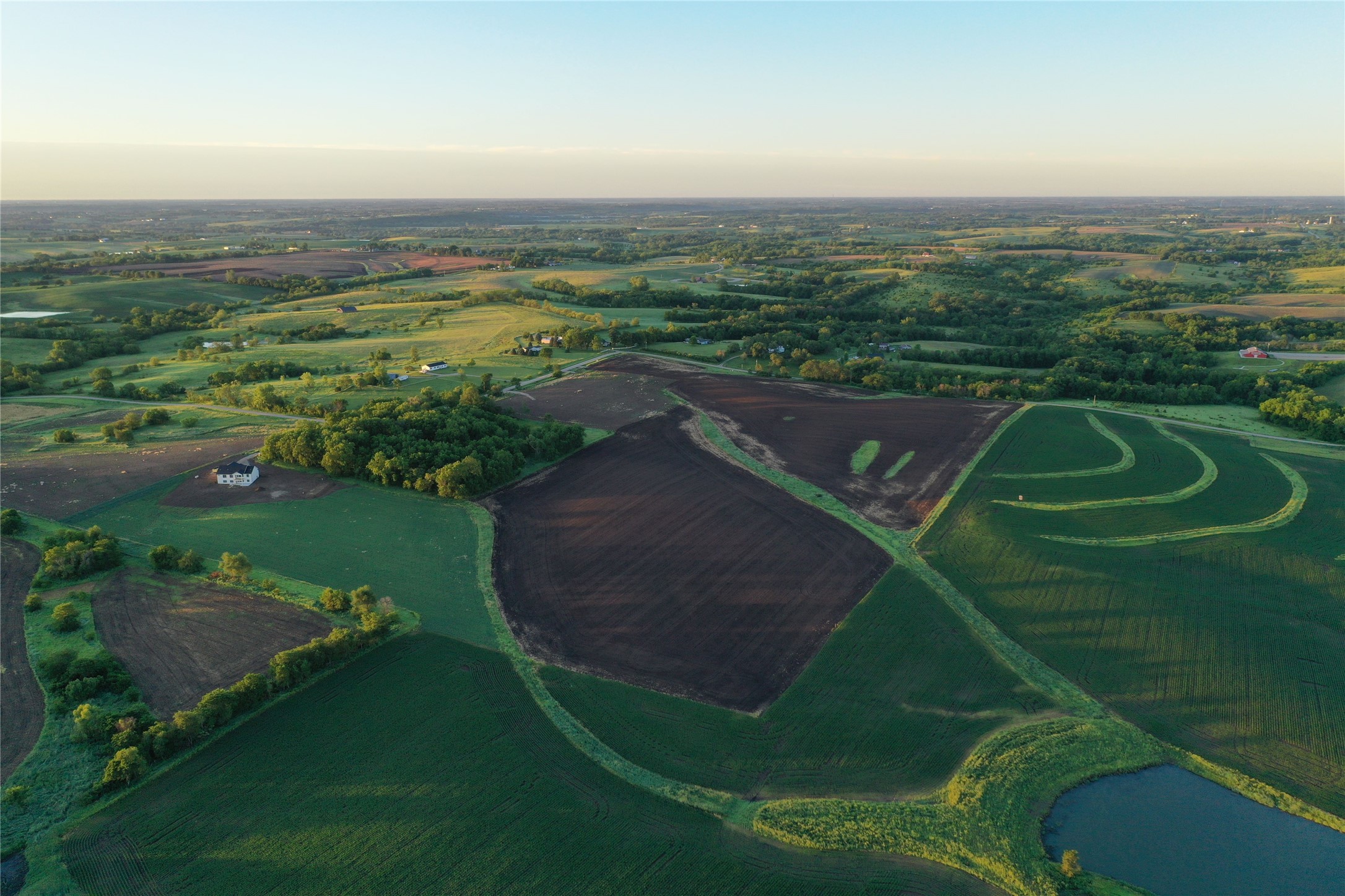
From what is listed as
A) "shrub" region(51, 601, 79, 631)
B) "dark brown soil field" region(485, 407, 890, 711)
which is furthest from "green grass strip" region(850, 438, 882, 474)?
"shrub" region(51, 601, 79, 631)

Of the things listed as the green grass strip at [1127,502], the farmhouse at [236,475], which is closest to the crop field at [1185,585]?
the green grass strip at [1127,502]

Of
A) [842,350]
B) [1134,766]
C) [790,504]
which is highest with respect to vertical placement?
[842,350]

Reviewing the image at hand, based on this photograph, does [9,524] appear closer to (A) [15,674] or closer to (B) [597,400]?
(A) [15,674]

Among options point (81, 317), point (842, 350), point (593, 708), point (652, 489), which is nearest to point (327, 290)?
point (81, 317)

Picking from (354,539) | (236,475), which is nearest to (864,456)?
(354,539)

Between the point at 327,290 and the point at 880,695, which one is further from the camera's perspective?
the point at 327,290

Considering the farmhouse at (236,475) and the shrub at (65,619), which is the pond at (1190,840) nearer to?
the shrub at (65,619)

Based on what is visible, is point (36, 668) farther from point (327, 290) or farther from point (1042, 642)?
point (327, 290)
